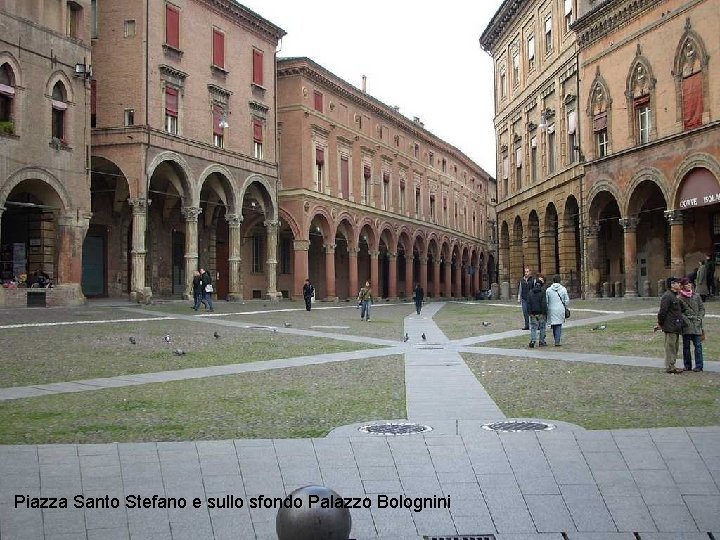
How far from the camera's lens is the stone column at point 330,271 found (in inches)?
1957

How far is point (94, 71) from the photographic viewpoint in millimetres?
34750

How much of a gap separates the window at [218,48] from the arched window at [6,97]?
41.8ft

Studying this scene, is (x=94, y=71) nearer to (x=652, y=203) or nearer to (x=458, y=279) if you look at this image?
(x=652, y=203)

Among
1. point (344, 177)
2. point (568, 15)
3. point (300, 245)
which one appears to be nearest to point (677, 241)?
point (568, 15)

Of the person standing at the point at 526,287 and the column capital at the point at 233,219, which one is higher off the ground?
the column capital at the point at 233,219

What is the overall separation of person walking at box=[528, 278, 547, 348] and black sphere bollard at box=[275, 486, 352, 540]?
13460 millimetres

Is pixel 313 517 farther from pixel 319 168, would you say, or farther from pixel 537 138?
pixel 319 168

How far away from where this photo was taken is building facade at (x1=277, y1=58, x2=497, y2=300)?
46875 millimetres

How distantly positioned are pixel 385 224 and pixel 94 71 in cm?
2806

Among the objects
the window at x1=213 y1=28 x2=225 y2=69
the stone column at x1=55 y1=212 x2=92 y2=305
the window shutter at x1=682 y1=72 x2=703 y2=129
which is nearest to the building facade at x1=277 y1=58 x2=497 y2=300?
the window at x1=213 y1=28 x2=225 y2=69

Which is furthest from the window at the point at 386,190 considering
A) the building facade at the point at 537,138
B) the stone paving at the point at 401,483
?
the stone paving at the point at 401,483

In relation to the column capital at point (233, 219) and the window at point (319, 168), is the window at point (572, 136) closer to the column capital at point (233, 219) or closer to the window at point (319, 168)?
the window at point (319, 168)

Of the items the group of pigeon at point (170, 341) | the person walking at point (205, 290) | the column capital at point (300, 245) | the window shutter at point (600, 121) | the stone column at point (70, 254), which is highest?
the window shutter at point (600, 121)

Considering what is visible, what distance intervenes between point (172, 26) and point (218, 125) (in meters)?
5.33
